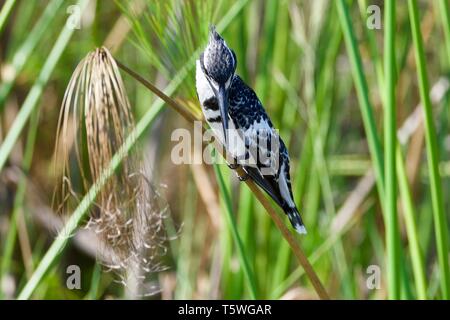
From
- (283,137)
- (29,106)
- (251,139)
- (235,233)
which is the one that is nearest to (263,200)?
(235,233)

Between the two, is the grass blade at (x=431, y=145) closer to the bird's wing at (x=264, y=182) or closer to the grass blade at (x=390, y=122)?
the grass blade at (x=390, y=122)

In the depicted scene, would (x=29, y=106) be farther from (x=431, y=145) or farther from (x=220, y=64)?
(x=431, y=145)

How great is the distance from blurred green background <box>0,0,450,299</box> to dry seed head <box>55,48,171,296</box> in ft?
0.23

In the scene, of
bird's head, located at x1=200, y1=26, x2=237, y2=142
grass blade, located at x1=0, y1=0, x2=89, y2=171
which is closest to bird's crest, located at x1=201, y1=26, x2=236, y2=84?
bird's head, located at x1=200, y1=26, x2=237, y2=142

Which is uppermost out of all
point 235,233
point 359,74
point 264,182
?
point 359,74

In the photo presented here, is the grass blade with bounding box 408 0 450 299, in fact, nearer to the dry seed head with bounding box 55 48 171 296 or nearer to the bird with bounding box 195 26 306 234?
the bird with bounding box 195 26 306 234

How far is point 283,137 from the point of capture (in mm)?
2111

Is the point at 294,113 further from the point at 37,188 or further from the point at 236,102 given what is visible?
the point at 37,188

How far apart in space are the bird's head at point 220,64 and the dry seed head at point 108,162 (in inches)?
7.3

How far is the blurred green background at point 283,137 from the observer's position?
1228mm

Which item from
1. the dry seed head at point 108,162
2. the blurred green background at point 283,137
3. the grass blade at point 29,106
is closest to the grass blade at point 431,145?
the blurred green background at point 283,137

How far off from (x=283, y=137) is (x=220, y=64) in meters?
0.83

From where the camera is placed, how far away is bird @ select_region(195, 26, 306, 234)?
147cm
